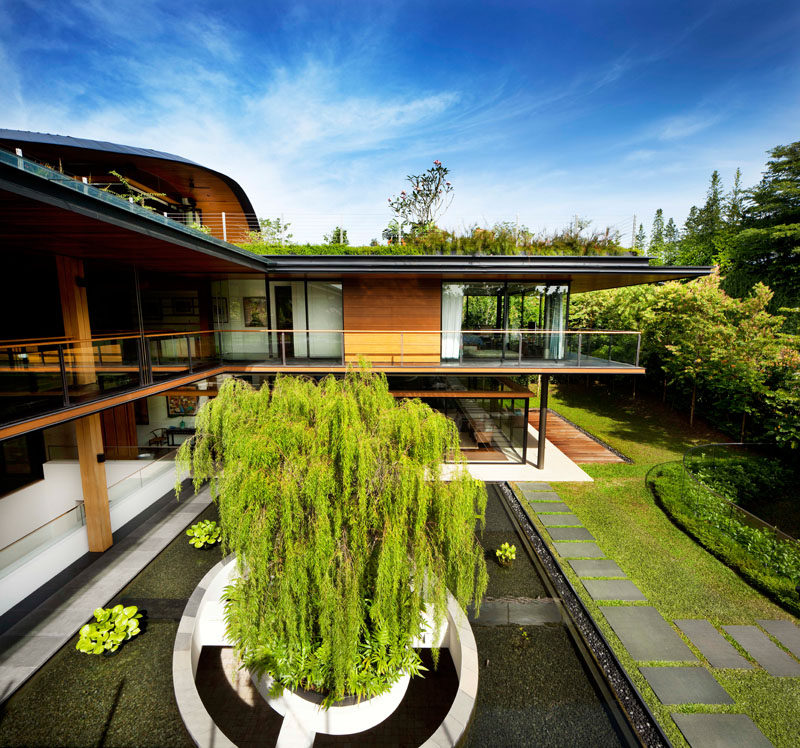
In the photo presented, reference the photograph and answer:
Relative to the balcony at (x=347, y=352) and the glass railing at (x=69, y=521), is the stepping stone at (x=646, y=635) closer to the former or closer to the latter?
the balcony at (x=347, y=352)

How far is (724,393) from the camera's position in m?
17.1

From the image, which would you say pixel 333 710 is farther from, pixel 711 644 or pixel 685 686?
pixel 711 644

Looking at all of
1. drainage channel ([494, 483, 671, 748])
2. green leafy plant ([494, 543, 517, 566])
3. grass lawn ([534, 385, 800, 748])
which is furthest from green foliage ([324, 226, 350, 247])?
drainage channel ([494, 483, 671, 748])

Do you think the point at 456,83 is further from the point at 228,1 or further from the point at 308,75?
the point at 228,1

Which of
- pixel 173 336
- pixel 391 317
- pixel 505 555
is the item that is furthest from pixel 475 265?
pixel 173 336

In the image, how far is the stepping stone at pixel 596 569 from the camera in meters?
7.93

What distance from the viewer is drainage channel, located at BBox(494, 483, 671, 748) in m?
4.93

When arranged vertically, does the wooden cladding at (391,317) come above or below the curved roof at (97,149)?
below

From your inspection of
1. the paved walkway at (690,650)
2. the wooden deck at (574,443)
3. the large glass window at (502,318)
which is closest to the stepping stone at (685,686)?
the paved walkway at (690,650)

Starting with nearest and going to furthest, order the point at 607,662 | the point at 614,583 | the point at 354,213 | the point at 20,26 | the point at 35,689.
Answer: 1. the point at 35,689
2. the point at 607,662
3. the point at 614,583
4. the point at 354,213
5. the point at 20,26

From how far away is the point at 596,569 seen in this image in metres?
8.09

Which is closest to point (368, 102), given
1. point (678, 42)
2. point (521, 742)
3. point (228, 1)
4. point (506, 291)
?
point (228, 1)

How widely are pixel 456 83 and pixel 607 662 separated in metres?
25.6

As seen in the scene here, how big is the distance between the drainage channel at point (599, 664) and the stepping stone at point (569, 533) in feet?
1.46
